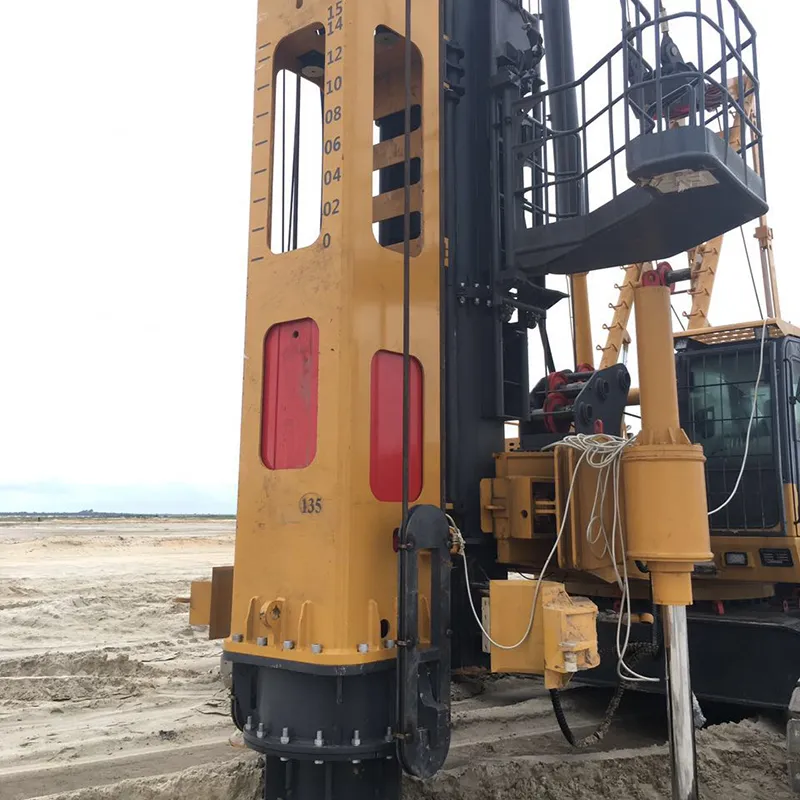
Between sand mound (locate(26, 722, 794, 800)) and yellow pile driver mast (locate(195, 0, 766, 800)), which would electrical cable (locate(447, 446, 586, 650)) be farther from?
sand mound (locate(26, 722, 794, 800))

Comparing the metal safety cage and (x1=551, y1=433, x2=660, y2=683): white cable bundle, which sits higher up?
the metal safety cage

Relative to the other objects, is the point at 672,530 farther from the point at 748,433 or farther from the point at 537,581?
the point at 748,433

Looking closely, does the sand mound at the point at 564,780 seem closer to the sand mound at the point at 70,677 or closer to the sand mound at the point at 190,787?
the sand mound at the point at 190,787

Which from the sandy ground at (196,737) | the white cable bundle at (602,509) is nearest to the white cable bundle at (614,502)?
the white cable bundle at (602,509)

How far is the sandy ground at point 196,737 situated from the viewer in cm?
458

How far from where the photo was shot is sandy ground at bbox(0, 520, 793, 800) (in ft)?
15.0

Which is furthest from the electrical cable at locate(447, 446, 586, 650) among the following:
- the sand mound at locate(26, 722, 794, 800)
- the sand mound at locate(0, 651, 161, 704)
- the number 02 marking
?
the sand mound at locate(0, 651, 161, 704)

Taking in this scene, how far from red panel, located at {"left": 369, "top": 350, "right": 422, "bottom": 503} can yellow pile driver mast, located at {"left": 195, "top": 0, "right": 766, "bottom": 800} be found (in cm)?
1

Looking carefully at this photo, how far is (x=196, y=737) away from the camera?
5590mm

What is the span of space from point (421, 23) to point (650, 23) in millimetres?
1141

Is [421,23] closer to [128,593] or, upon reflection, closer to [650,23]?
[650,23]

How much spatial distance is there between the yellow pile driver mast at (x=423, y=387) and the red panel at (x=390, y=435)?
12 millimetres

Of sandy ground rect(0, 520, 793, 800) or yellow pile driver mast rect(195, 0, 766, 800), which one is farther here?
sandy ground rect(0, 520, 793, 800)

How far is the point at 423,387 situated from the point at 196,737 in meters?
3.35
